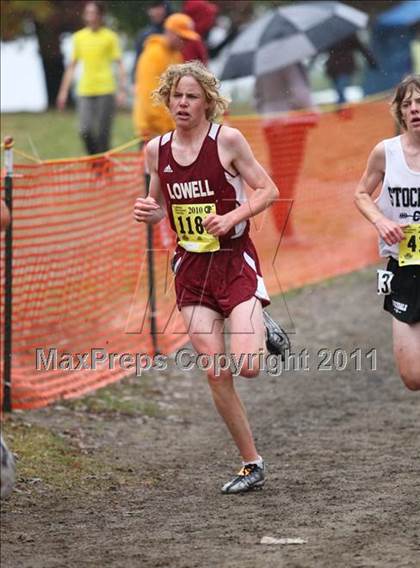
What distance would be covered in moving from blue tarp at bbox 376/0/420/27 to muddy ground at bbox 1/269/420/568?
9950 mm

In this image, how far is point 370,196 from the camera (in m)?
6.71

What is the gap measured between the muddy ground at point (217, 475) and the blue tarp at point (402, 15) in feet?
32.6

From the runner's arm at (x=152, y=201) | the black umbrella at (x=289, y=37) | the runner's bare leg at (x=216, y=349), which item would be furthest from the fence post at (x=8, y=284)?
the black umbrella at (x=289, y=37)

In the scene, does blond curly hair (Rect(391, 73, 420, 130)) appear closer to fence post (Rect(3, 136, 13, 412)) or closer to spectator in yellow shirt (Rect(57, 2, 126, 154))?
fence post (Rect(3, 136, 13, 412))

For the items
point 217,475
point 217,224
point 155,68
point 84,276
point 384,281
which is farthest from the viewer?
point 155,68

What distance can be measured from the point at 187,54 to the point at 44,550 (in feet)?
26.3

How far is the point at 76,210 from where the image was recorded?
991 centimetres

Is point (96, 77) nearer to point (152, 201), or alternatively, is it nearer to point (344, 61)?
point (344, 61)

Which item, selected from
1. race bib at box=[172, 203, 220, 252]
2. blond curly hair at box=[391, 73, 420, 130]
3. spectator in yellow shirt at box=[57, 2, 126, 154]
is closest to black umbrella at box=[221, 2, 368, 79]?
spectator in yellow shirt at box=[57, 2, 126, 154]

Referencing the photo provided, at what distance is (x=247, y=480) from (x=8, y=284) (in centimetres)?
231

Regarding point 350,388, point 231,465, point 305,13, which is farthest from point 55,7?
point 231,465

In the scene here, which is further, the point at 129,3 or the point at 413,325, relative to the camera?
the point at 129,3

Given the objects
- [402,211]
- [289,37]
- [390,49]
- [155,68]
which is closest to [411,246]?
[402,211]

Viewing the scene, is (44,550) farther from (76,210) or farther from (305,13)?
(305,13)
